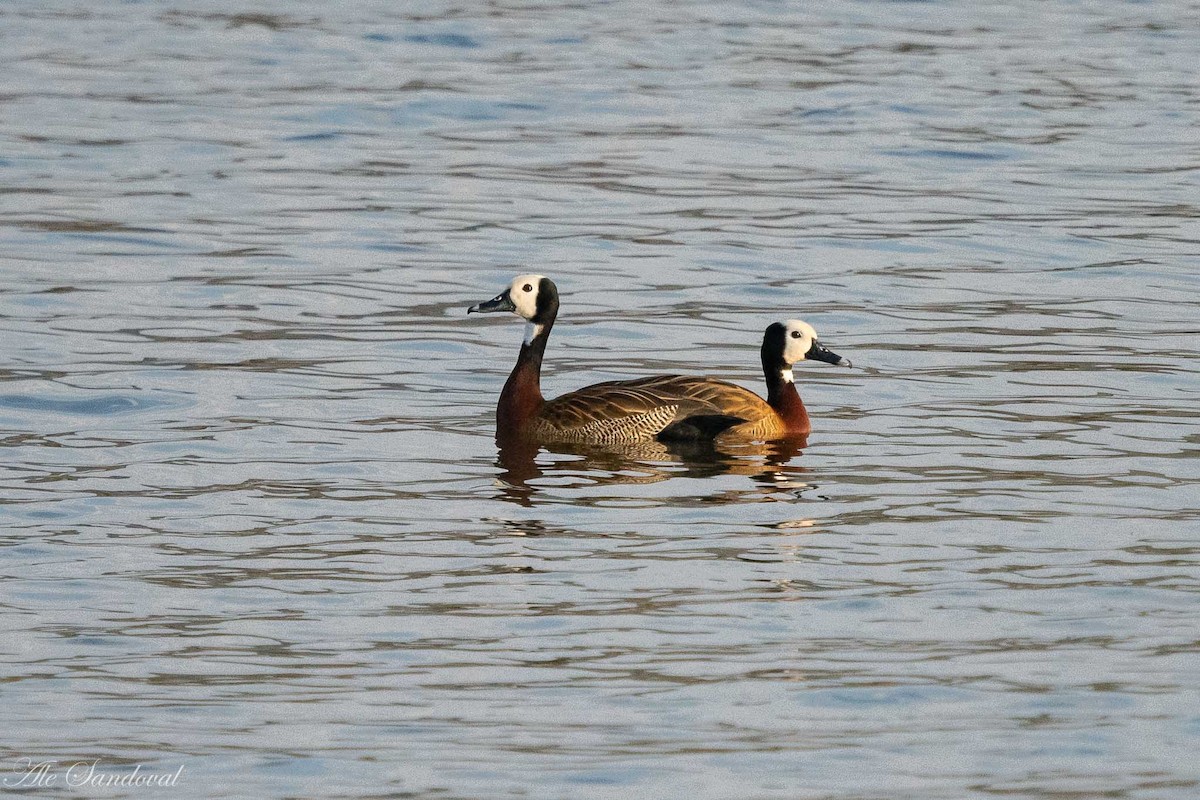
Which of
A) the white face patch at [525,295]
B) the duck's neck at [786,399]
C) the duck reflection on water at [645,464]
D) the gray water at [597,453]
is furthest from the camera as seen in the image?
the white face patch at [525,295]

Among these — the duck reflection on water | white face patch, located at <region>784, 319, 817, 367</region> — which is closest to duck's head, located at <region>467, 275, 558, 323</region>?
the duck reflection on water

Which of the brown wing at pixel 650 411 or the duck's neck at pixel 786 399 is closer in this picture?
the brown wing at pixel 650 411

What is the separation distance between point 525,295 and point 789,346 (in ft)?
5.76

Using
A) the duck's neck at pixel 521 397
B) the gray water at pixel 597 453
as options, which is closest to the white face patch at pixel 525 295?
the duck's neck at pixel 521 397

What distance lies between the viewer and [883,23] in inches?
1382

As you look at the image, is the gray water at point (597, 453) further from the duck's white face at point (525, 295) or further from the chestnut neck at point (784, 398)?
the duck's white face at point (525, 295)

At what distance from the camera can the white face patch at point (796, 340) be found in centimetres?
1426

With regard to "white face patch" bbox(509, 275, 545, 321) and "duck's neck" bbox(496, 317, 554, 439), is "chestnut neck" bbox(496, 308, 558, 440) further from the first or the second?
"white face patch" bbox(509, 275, 545, 321)

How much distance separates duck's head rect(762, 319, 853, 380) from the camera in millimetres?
14258

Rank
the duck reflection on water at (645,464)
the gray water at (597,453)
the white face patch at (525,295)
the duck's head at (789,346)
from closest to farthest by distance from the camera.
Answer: the gray water at (597,453), the duck reflection on water at (645,464), the duck's head at (789,346), the white face patch at (525,295)

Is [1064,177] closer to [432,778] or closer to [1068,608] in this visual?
[1068,608]

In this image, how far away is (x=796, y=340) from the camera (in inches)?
563
